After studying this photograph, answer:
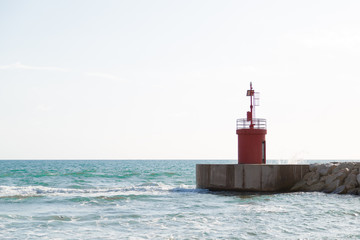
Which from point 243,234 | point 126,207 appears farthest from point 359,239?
point 126,207

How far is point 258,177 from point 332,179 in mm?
3129

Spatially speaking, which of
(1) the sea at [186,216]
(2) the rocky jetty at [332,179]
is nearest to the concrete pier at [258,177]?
(2) the rocky jetty at [332,179]

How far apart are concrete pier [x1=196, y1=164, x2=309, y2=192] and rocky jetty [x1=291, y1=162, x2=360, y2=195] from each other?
1.13 feet

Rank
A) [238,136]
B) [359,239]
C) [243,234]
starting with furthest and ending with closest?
[238,136] → [243,234] → [359,239]

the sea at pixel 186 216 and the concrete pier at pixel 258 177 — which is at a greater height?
the concrete pier at pixel 258 177

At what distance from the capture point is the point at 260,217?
12.6 meters

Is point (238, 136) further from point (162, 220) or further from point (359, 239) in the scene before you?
point (359, 239)

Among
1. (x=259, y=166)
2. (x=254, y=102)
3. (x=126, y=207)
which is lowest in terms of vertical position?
(x=126, y=207)

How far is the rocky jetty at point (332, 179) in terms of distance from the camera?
58.6ft

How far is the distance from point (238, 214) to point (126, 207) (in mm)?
4223

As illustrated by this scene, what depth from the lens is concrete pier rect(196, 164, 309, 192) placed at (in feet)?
60.6

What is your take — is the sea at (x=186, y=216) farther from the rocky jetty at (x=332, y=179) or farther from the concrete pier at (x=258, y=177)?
the rocky jetty at (x=332, y=179)

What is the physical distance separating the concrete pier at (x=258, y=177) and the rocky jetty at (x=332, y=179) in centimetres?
34

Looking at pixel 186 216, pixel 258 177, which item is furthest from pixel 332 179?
pixel 186 216
